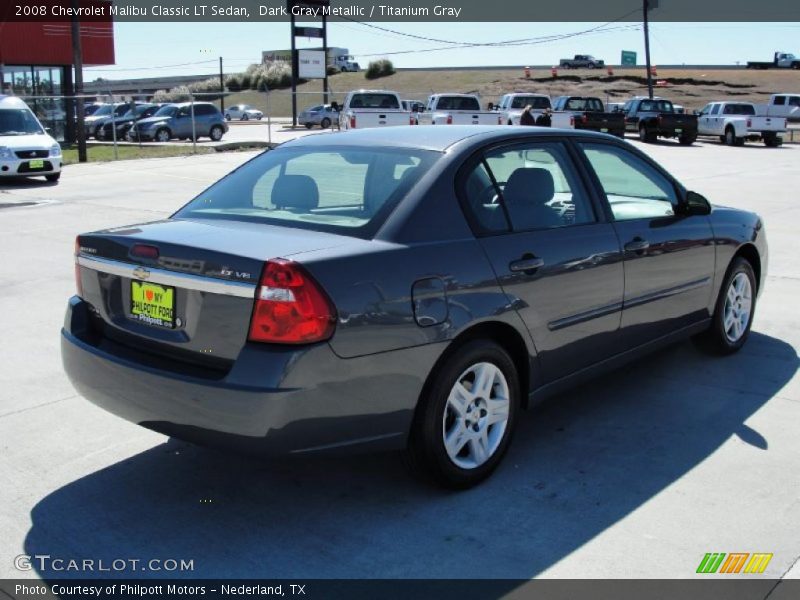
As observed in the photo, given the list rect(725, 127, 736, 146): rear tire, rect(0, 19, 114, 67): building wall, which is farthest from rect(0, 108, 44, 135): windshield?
rect(725, 127, 736, 146): rear tire

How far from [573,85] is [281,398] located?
77345mm

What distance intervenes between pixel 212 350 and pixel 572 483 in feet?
5.82

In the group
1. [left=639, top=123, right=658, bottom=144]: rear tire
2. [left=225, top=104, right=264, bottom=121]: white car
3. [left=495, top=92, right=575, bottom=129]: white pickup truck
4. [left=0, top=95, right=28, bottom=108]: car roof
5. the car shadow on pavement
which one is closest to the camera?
the car shadow on pavement

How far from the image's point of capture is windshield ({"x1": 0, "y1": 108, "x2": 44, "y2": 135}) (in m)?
18.4

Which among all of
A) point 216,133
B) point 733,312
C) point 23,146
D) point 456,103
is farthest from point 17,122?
point 216,133

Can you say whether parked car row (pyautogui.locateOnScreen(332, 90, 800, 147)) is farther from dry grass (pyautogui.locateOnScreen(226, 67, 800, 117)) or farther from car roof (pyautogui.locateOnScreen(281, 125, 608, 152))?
dry grass (pyautogui.locateOnScreen(226, 67, 800, 117))

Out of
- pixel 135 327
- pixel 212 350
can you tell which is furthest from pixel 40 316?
pixel 212 350

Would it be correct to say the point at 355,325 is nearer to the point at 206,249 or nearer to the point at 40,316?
the point at 206,249

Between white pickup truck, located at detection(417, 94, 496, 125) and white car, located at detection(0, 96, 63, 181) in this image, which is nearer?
white car, located at detection(0, 96, 63, 181)

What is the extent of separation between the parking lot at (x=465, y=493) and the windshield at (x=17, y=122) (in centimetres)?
1388

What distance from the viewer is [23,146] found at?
1777cm

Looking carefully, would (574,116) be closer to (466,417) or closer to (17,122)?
(17,122)

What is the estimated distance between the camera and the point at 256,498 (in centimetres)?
400

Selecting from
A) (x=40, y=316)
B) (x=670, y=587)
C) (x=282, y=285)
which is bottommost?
(x=670, y=587)
